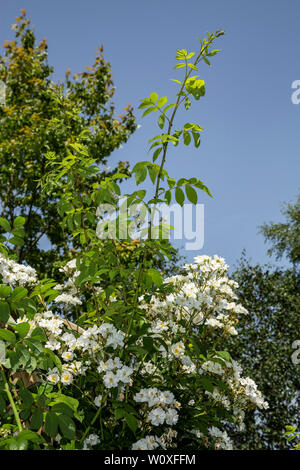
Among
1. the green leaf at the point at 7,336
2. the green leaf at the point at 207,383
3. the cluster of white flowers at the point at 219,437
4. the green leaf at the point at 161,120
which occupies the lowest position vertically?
the cluster of white flowers at the point at 219,437

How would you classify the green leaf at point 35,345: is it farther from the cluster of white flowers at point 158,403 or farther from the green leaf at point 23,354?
the cluster of white flowers at point 158,403

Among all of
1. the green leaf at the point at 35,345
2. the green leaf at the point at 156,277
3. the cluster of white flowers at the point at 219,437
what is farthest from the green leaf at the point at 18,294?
the cluster of white flowers at the point at 219,437

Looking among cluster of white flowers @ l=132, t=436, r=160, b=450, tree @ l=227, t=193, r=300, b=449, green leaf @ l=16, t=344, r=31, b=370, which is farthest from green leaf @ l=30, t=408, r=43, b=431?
tree @ l=227, t=193, r=300, b=449

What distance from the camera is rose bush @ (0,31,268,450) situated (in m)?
1.82

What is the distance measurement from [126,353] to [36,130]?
6.63 metres

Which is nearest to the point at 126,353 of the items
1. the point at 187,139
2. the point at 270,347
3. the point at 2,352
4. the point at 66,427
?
the point at 66,427

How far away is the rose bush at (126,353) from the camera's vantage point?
182 centimetres

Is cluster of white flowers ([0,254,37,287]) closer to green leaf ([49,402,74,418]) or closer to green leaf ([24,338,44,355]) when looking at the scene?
green leaf ([24,338,44,355])

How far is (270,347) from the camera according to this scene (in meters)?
7.35

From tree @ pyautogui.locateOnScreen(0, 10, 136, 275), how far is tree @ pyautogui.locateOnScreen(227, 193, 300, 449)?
11.3 feet

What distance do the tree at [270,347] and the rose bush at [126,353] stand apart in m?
4.73

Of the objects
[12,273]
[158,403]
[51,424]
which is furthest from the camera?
[12,273]

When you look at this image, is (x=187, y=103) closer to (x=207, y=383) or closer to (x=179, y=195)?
(x=179, y=195)

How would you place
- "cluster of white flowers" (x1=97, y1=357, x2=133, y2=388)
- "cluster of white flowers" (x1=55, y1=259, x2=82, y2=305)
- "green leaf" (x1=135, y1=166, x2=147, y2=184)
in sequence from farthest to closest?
"cluster of white flowers" (x1=55, y1=259, x2=82, y2=305)
"green leaf" (x1=135, y1=166, x2=147, y2=184)
"cluster of white flowers" (x1=97, y1=357, x2=133, y2=388)
